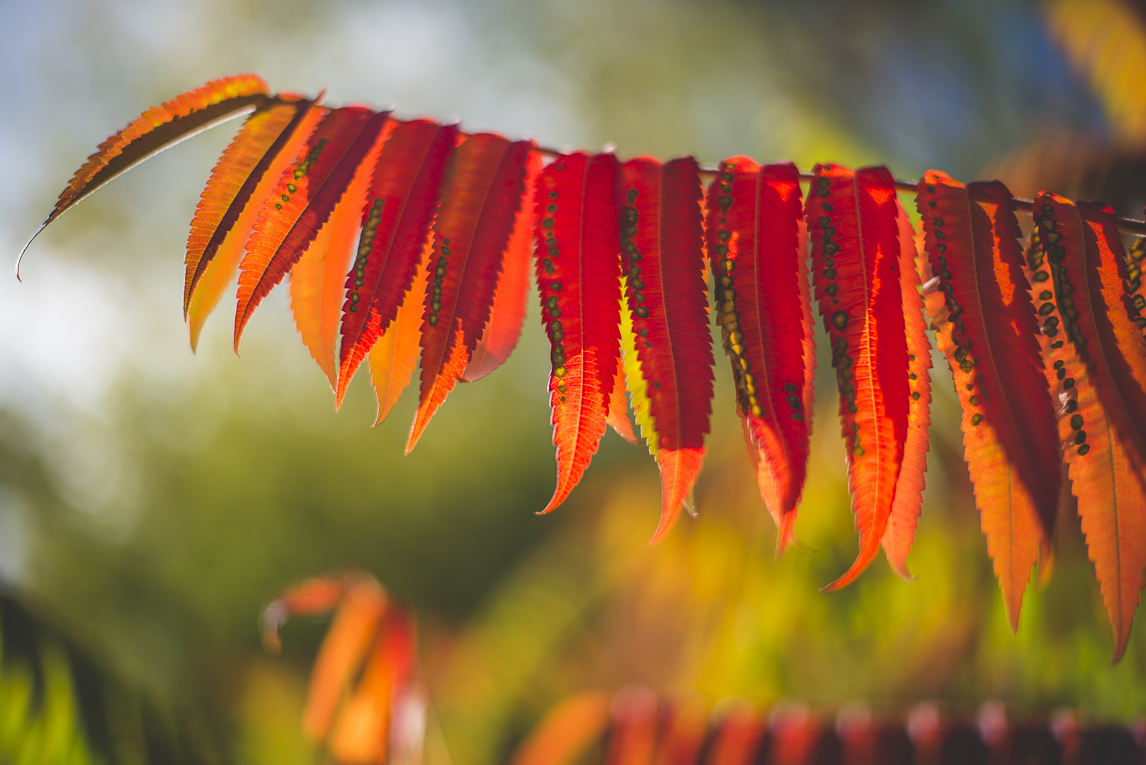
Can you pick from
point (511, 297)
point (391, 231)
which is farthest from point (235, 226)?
point (511, 297)

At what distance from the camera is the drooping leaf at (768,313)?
73 centimetres

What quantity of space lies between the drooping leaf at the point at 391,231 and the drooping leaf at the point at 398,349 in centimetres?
3

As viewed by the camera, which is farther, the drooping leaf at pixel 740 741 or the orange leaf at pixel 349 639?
the orange leaf at pixel 349 639

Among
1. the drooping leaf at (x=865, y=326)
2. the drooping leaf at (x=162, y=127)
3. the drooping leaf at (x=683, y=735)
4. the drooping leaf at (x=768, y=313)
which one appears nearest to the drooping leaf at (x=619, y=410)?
the drooping leaf at (x=768, y=313)

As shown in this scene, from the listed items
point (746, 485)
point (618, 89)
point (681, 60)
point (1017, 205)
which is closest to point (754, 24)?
point (681, 60)

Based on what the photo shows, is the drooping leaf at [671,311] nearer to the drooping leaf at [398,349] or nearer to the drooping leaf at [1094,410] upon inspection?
the drooping leaf at [398,349]

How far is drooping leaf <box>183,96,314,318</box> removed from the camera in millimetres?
739

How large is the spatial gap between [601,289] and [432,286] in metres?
0.20

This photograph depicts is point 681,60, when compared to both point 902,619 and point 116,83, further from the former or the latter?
point 902,619

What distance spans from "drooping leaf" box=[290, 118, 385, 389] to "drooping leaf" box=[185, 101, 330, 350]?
3.1 inches

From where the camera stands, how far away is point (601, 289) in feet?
2.54


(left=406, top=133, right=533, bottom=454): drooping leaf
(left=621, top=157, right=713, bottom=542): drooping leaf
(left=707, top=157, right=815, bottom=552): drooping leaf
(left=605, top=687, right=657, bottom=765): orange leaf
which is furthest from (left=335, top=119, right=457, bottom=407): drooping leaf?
(left=605, top=687, right=657, bottom=765): orange leaf

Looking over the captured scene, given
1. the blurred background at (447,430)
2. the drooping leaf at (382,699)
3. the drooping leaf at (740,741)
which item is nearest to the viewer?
the drooping leaf at (740,741)

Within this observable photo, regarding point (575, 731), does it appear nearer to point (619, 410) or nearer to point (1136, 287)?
point (619, 410)
